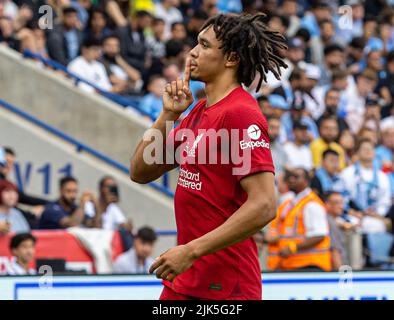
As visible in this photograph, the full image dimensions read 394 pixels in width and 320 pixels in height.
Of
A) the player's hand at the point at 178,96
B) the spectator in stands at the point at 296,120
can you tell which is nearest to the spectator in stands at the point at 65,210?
the spectator in stands at the point at 296,120

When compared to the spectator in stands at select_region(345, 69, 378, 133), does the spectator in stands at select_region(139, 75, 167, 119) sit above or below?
below

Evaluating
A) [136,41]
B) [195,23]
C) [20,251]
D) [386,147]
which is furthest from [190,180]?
[195,23]

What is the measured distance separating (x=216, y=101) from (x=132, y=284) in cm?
329

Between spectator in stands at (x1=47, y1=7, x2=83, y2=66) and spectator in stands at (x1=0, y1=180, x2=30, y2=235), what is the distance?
3.21 metres

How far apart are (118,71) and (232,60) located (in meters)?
8.66

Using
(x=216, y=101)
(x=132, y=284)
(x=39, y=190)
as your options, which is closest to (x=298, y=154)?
(x=39, y=190)

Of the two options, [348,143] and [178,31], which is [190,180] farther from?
[178,31]

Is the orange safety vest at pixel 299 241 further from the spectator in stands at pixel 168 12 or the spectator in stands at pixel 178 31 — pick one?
the spectator in stands at pixel 168 12

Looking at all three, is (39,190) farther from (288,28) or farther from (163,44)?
(288,28)

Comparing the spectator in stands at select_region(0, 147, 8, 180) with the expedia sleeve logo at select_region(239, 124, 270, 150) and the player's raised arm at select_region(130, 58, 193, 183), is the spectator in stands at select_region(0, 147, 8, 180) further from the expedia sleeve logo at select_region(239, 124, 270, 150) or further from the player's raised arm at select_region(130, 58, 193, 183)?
the expedia sleeve logo at select_region(239, 124, 270, 150)

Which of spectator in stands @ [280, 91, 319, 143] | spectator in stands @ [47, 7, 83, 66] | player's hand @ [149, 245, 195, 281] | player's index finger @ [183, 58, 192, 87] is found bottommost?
player's hand @ [149, 245, 195, 281]

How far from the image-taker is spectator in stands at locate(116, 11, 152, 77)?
1462 centimetres

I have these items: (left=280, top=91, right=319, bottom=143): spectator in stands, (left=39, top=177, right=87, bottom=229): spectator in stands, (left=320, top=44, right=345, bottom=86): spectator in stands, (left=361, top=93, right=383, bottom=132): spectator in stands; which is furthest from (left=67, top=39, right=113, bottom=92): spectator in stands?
(left=320, top=44, right=345, bottom=86): spectator in stands

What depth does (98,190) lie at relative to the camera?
1235 centimetres
